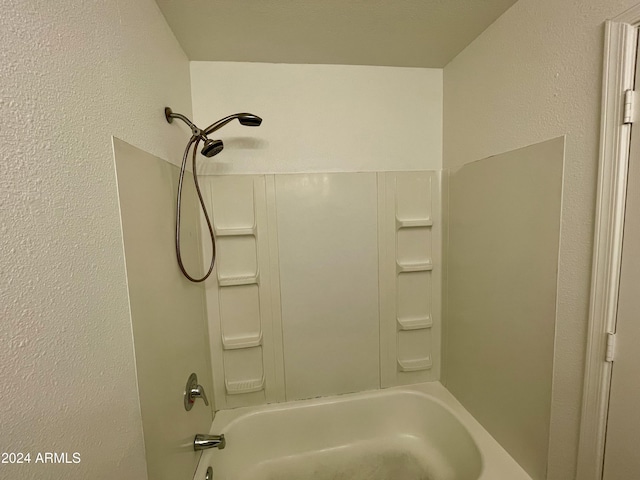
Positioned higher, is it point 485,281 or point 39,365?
point 39,365

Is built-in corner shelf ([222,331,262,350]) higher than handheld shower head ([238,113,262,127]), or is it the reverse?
handheld shower head ([238,113,262,127])

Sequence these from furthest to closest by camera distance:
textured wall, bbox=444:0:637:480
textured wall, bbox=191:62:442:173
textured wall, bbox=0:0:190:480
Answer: textured wall, bbox=191:62:442:173, textured wall, bbox=444:0:637:480, textured wall, bbox=0:0:190:480

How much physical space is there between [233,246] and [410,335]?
1.25 meters

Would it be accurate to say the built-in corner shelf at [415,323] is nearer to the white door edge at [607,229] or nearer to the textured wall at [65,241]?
the white door edge at [607,229]

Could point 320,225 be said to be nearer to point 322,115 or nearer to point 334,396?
point 322,115

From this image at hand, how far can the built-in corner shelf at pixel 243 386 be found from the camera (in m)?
1.65

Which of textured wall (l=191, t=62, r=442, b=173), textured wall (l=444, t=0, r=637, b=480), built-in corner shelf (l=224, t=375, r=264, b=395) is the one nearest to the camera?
textured wall (l=444, t=0, r=637, b=480)

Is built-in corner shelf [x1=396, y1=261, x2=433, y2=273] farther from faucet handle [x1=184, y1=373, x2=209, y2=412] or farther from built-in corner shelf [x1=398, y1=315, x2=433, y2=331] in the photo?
faucet handle [x1=184, y1=373, x2=209, y2=412]

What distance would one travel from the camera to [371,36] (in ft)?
4.44

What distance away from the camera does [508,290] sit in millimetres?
1260

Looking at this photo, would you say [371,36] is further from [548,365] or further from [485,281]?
[548,365]

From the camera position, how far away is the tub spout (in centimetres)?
127

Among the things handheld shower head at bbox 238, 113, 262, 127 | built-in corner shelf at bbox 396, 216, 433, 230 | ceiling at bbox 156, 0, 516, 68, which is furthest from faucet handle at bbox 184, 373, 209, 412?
ceiling at bbox 156, 0, 516, 68

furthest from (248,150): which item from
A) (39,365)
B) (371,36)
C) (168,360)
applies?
(39,365)
